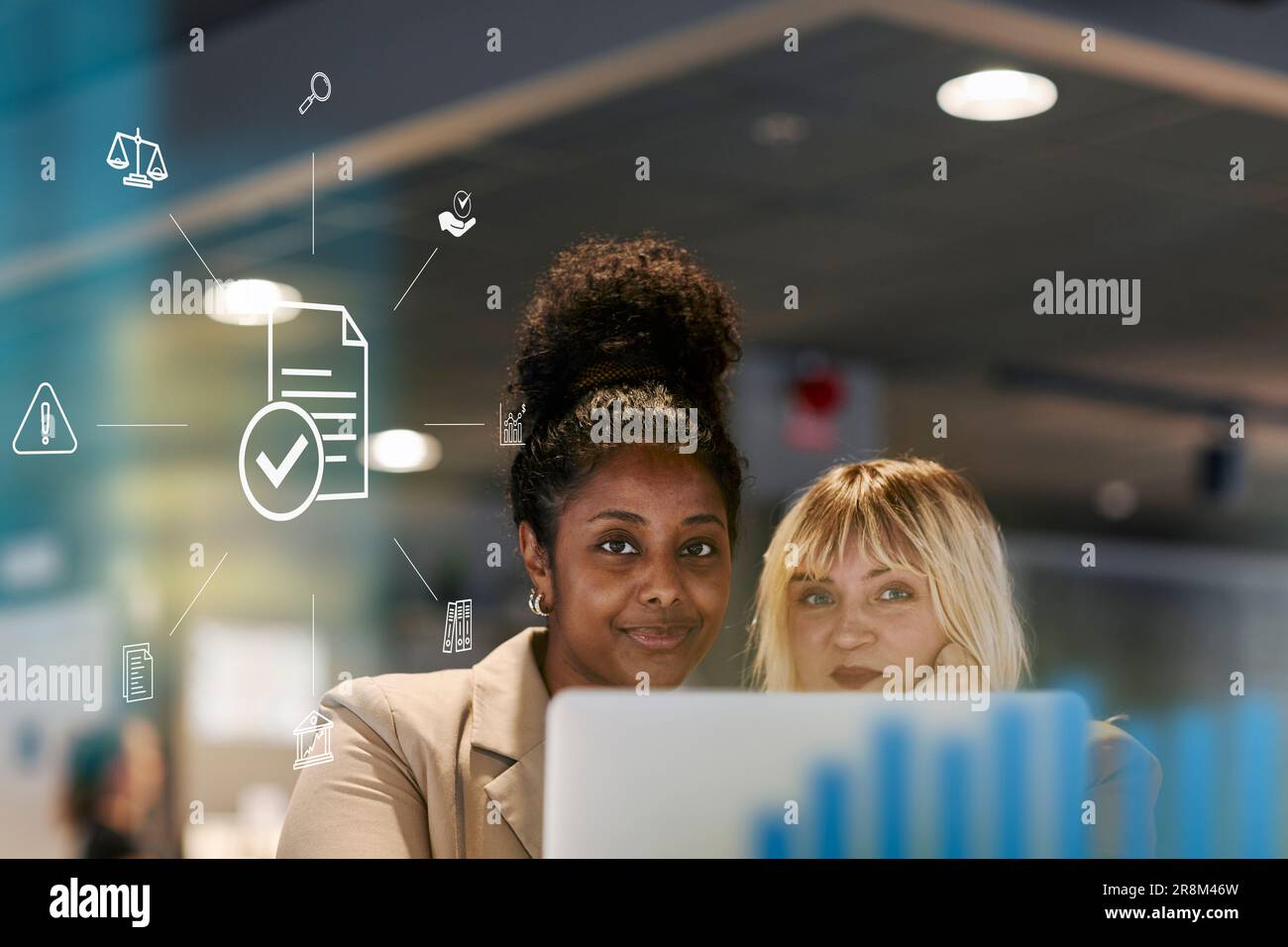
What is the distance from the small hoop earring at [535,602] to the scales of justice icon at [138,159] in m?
0.58

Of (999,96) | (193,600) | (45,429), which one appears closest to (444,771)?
(193,600)

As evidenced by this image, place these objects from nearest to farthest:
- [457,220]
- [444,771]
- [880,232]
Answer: [444,771]
[457,220]
[880,232]

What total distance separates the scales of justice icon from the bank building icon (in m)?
0.58

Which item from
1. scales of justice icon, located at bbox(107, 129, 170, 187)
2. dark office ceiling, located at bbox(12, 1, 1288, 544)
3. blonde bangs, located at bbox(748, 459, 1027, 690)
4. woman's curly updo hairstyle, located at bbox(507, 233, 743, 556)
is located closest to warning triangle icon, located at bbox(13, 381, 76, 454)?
dark office ceiling, located at bbox(12, 1, 1288, 544)

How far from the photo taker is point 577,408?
59.1 inches

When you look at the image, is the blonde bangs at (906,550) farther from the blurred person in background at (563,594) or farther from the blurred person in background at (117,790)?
the blurred person in background at (117,790)

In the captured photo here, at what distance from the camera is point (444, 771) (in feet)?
4.78

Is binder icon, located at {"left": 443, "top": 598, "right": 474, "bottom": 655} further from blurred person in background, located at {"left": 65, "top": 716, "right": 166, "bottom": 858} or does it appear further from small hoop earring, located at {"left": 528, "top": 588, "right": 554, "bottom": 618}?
blurred person in background, located at {"left": 65, "top": 716, "right": 166, "bottom": 858}

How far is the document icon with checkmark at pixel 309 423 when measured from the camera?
1514 mm

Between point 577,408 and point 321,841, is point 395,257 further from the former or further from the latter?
point 321,841

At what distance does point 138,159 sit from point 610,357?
1.78 ft

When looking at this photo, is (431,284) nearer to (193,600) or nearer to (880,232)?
(193,600)

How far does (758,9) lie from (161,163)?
31.1 inches
